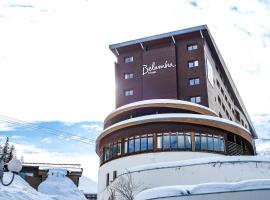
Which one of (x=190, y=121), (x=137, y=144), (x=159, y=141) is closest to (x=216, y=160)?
(x=159, y=141)

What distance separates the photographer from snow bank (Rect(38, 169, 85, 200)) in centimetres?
4425

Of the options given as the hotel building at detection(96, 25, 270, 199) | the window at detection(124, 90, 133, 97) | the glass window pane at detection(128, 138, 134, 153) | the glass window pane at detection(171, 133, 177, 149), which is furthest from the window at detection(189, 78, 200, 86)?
the glass window pane at detection(128, 138, 134, 153)

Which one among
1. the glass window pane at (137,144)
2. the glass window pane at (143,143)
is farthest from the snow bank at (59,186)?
the glass window pane at (143,143)

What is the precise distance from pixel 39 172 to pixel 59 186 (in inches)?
180

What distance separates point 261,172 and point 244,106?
48680 millimetres

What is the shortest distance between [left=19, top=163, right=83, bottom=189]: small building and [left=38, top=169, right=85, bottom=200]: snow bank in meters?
1.01

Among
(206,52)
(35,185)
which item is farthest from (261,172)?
(35,185)

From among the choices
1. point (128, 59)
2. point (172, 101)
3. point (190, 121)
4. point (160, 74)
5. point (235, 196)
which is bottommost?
point (235, 196)

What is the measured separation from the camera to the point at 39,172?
4944 centimetres

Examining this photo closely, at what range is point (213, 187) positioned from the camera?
1332cm

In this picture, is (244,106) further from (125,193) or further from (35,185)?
(125,193)

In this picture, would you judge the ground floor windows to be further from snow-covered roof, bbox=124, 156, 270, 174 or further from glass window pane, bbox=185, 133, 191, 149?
snow-covered roof, bbox=124, 156, 270, 174

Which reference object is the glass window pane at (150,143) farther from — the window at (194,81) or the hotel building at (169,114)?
the window at (194,81)

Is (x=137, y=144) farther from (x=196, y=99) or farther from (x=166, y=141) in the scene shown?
(x=196, y=99)
